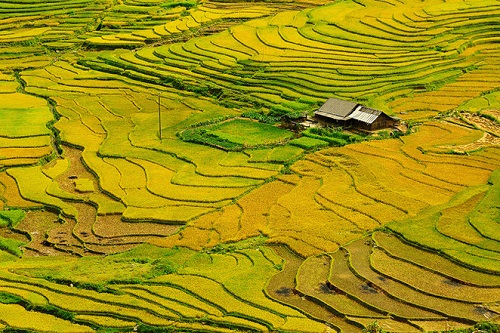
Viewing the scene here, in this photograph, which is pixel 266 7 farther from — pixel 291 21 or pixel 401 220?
pixel 401 220

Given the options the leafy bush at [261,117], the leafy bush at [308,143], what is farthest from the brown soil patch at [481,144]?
the leafy bush at [261,117]

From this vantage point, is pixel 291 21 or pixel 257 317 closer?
pixel 257 317

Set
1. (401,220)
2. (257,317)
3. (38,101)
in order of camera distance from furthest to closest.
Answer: (38,101) < (401,220) < (257,317)

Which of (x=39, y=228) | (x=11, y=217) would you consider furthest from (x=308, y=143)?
(x=11, y=217)

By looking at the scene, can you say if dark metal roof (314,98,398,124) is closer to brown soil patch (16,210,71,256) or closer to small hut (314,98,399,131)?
small hut (314,98,399,131)

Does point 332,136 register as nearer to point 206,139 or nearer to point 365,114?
point 365,114

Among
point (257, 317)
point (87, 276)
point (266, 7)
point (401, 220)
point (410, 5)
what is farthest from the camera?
point (266, 7)

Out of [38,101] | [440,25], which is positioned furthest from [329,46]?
[38,101]
